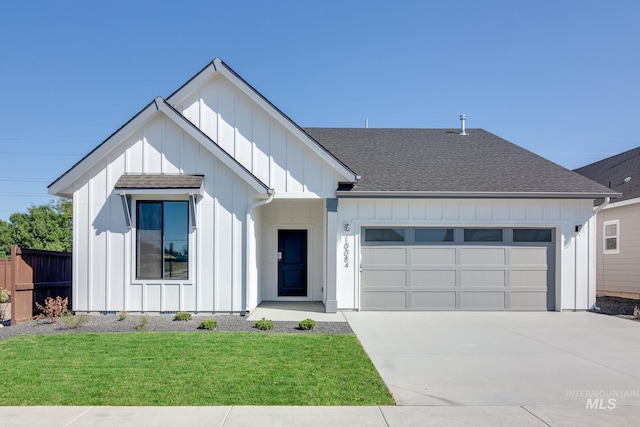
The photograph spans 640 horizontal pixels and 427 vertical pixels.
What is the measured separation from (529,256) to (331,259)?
5479 millimetres

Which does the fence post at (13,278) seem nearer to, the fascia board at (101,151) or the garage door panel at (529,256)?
the fascia board at (101,151)

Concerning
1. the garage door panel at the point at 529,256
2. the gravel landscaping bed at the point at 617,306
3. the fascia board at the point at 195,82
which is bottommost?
the gravel landscaping bed at the point at 617,306

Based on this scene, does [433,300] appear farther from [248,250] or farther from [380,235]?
[248,250]

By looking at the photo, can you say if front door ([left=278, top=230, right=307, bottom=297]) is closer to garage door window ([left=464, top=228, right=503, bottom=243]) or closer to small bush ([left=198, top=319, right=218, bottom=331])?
small bush ([left=198, top=319, right=218, bottom=331])

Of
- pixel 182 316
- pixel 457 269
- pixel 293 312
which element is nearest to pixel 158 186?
pixel 182 316

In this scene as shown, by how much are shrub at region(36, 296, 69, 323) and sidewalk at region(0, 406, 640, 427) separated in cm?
564

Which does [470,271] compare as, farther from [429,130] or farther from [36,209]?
[36,209]

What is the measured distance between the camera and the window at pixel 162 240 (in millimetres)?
10469

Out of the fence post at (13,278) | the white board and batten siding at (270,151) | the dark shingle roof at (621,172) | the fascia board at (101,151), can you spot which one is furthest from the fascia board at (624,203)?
the fence post at (13,278)

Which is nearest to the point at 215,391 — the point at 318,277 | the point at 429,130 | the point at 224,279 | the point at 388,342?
the point at 388,342

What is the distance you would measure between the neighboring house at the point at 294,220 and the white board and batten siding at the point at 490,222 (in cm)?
3

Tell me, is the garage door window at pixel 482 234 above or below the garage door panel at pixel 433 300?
above

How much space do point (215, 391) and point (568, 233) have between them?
34.3 feet

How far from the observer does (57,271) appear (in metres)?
11.5
